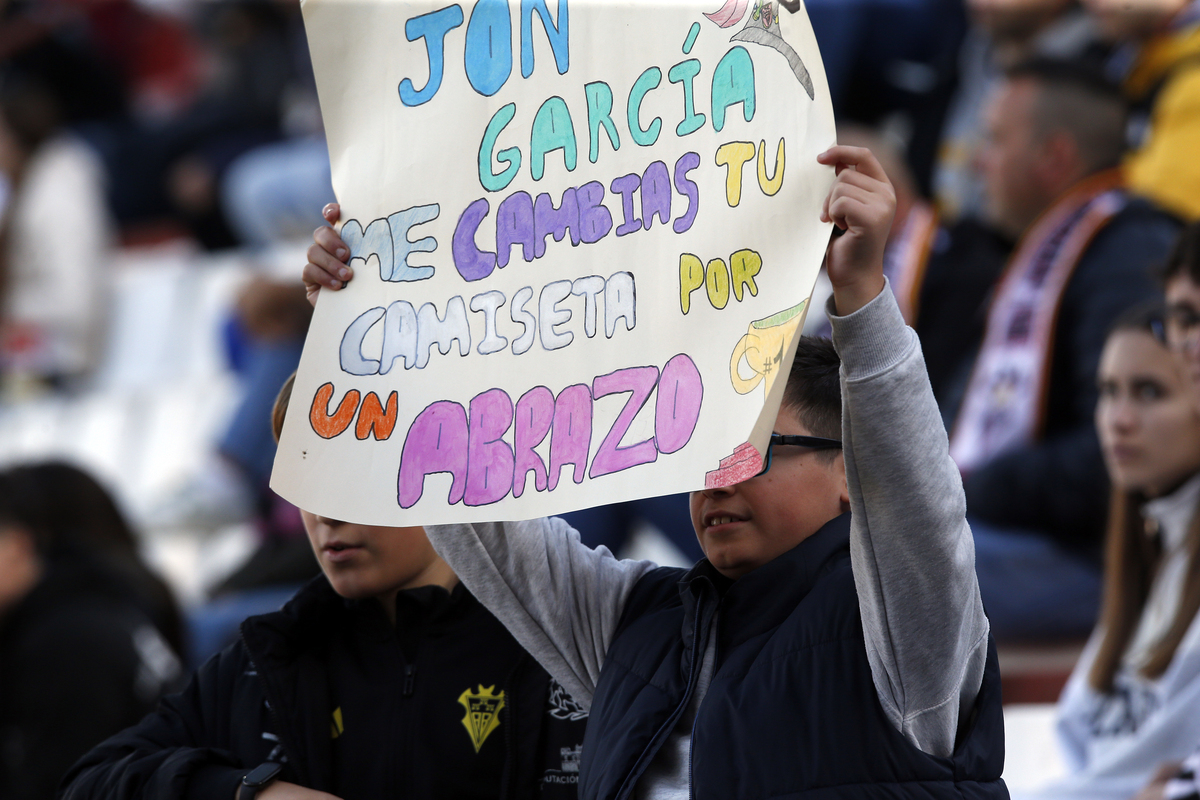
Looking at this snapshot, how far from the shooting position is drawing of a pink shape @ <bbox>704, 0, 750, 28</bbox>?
1509mm

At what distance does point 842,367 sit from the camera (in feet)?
4.45

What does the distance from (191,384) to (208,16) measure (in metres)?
3.19

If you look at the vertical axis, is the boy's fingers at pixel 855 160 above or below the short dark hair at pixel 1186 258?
above

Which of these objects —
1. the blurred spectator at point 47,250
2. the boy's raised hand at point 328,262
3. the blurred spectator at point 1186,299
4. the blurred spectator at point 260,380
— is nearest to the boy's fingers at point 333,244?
the boy's raised hand at point 328,262

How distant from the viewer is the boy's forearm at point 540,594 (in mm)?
1729

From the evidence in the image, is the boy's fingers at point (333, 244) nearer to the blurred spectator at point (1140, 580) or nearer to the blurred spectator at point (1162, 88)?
the blurred spectator at point (1140, 580)

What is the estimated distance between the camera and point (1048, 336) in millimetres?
3602

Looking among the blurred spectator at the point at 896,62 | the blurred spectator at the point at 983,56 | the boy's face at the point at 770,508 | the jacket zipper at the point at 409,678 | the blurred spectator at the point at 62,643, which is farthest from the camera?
the blurred spectator at the point at 896,62

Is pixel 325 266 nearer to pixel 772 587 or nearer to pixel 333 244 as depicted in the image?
pixel 333 244

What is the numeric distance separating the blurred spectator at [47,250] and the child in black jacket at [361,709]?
585 centimetres

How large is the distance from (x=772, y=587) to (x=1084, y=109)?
2844mm

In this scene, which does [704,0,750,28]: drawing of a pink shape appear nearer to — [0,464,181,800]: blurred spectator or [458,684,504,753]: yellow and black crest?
[458,684,504,753]: yellow and black crest

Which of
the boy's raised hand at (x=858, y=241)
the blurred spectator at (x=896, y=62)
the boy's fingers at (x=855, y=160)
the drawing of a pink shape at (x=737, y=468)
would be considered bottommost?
the drawing of a pink shape at (x=737, y=468)

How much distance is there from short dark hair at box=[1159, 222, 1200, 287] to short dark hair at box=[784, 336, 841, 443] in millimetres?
1290
